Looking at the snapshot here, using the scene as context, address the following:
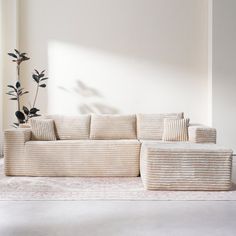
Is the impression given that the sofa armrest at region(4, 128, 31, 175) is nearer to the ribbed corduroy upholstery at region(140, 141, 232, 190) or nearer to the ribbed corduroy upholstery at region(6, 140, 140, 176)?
the ribbed corduroy upholstery at region(6, 140, 140, 176)

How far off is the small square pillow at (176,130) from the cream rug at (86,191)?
3.02ft

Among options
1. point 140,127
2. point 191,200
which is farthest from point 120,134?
point 191,200

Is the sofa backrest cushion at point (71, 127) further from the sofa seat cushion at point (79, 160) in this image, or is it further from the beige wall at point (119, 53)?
the beige wall at point (119, 53)

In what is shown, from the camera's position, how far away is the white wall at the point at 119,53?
6883 mm

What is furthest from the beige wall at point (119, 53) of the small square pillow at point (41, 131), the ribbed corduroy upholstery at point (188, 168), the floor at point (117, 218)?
the floor at point (117, 218)

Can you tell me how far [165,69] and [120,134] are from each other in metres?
2.01

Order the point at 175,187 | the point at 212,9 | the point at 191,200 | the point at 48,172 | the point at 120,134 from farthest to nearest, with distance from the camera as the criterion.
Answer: the point at 212,9
the point at 120,134
the point at 48,172
the point at 175,187
the point at 191,200

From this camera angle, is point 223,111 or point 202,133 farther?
point 223,111

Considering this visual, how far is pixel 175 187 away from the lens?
391cm

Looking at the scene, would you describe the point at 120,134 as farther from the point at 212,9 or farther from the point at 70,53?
the point at 212,9

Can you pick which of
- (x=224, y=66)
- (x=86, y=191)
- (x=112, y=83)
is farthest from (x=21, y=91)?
(x=224, y=66)

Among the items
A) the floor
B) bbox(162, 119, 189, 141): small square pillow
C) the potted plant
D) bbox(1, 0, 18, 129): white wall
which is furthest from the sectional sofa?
bbox(1, 0, 18, 129): white wall

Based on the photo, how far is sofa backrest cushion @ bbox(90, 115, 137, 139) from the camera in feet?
17.7

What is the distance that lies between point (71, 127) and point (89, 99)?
1.60 metres
